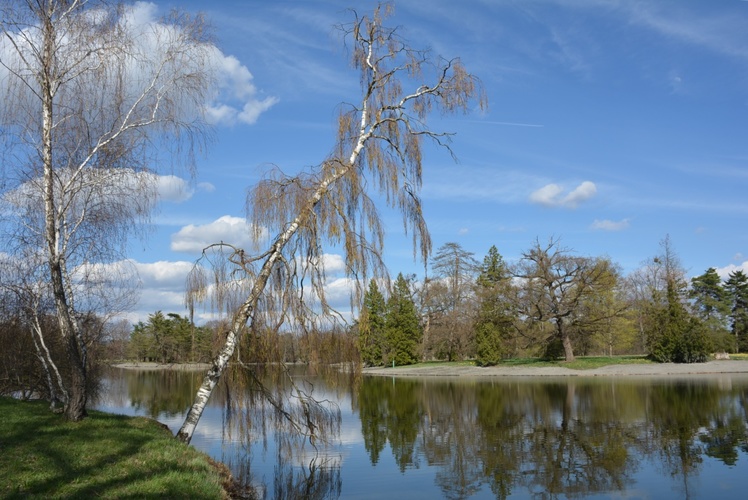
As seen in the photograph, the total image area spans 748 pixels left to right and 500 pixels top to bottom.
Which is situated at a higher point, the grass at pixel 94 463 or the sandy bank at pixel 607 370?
the grass at pixel 94 463

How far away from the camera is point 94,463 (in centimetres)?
713

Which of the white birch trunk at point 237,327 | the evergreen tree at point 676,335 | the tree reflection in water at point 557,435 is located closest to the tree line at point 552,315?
the evergreen tree at point 676,335

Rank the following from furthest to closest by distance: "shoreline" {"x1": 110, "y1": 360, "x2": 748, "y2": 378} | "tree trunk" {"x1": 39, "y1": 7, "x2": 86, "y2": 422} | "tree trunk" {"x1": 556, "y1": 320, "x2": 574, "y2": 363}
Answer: "tree trunk" {"x1": 556, "y1": 320, "x2": 574, "y2": 363}
"shoreline" {"x1": 110, "y1": 360, "x2": 748, "y2": 378}
"tree trunk" {"x1": 39, "y1": 7, "x2": 86, "y2": 422}

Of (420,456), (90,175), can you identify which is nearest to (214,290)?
(90,175)

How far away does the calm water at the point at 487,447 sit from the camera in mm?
9719

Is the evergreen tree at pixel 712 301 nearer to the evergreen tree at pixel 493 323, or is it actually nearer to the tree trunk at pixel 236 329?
the evergreen tree at pixel 493 323

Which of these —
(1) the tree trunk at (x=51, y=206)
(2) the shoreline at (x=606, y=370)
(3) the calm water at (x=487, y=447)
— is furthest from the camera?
(2) the shoreline at (x=606, y=370)

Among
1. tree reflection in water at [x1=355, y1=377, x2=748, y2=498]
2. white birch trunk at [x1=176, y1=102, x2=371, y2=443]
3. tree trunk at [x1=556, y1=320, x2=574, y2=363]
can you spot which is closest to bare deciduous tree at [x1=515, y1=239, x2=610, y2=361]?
tree trunk at [x1=556, y1=320, x2=574, y2=363]

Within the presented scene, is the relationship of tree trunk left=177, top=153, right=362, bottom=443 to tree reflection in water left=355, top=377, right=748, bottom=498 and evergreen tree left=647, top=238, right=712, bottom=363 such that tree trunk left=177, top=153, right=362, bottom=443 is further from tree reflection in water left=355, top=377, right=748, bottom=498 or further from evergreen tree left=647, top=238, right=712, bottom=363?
evergreen tree left=647, top=238, right=712, bottom=363

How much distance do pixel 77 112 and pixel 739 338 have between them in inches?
2406

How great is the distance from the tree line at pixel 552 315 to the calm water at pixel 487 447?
13.9 meters

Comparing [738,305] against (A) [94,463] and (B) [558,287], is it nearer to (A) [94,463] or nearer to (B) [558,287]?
(B) [558,287]

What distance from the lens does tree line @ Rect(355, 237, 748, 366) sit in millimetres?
40750

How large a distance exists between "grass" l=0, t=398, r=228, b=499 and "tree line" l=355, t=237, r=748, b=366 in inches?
879
